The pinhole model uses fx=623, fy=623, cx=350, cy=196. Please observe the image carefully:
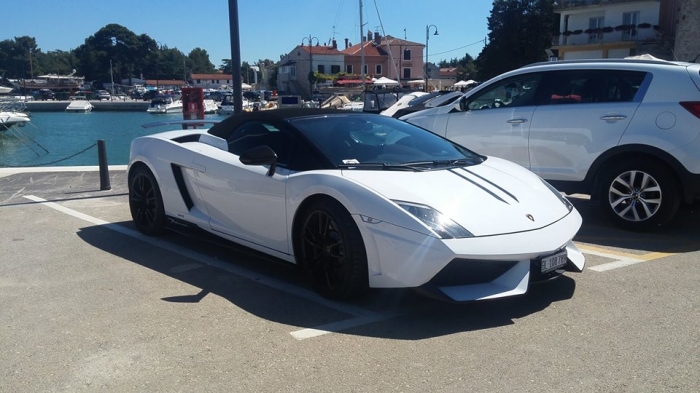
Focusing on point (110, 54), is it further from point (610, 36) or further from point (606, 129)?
point (606, 129)

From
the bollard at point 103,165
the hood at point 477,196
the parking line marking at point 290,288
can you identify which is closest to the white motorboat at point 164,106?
the bollard at point 103,165

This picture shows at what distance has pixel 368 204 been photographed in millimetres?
4047

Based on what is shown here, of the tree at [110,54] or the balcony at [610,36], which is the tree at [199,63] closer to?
the tree at [110,54]

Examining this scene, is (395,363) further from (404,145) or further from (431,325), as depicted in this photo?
(404,145)

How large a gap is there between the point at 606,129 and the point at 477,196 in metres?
2.86

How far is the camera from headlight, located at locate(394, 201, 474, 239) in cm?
386

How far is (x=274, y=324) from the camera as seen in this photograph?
405 cm

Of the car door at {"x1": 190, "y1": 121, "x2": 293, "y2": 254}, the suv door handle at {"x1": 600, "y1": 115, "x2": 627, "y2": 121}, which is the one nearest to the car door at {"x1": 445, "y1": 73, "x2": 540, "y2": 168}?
the suv door handle at {"x1": 600, "y1": 115, "x2": 627, "y2": 121}

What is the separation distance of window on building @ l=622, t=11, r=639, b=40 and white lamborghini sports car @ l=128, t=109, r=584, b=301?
135 feet

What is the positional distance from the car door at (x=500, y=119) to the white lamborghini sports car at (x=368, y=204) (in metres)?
1.90

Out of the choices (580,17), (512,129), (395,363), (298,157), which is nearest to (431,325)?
(395,363)

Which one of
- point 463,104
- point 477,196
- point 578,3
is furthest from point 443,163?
point 578,3

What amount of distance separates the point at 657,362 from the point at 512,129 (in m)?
4.19

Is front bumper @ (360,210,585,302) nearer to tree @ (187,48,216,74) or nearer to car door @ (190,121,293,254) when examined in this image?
car door @ (190,121,293,254)
